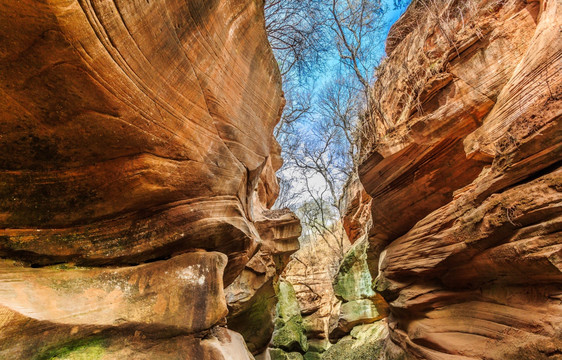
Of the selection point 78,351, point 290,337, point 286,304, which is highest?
point 286,304

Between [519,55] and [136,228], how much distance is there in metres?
7.82

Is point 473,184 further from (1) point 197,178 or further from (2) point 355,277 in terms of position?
(2) point 355,277

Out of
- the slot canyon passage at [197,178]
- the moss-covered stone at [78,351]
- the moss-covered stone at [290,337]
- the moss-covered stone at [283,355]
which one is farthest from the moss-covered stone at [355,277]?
the moss-covered stone at [78,351]

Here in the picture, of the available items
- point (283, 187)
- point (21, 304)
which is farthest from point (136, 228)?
point (283, 187)

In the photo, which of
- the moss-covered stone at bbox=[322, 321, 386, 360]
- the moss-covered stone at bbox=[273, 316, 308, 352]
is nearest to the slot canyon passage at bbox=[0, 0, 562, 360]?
the moss-covered stone at bbox=[322, 321, 386, 360]

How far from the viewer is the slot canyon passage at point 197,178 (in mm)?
2480

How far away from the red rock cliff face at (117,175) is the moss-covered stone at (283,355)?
37.9 feet

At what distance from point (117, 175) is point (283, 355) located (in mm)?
13524

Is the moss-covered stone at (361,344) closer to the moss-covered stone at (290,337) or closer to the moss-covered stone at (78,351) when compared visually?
the moss-covered stone at (290,337)

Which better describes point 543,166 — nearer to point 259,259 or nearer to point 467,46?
point 467,46

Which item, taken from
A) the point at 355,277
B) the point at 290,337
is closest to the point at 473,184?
the point at 355,277

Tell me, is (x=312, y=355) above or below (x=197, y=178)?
below

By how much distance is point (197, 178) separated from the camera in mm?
3605

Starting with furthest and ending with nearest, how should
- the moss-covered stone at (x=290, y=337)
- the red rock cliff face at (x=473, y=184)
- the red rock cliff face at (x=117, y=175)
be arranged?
the moss-covered stone at (x=290, y=337)
the red rock cliff face at (x=473, y=184)
the red rock cliff face at (x=117, y=175)
